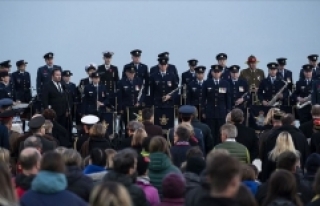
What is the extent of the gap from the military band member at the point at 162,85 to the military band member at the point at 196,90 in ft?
1.33

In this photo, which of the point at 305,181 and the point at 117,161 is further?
the point at 305,181

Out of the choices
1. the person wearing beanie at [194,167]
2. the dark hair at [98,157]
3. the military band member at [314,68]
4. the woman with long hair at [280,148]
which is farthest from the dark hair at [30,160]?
the military band member at [314,68]

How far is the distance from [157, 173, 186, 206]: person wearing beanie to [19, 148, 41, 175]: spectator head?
92 cm

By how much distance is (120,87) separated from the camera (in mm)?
16234

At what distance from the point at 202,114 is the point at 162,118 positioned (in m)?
1.01

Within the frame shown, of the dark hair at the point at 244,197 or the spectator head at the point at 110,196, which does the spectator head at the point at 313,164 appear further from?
the spectator head at the point at 110,196

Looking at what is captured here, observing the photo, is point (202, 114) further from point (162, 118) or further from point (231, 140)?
point (231, 140)

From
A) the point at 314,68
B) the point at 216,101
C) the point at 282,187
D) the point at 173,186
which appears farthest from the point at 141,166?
the point at 314,68

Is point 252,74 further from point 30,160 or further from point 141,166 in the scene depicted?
point 30,160

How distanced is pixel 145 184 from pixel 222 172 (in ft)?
6.76

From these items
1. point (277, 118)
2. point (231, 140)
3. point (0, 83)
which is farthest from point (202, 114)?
point (231, 140)

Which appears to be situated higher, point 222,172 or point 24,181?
point 222,172

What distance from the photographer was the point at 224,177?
14.9ft

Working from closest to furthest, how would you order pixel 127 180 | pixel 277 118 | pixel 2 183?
pixel 2 183
pixel 127 180
pixel 277 118
